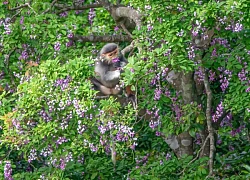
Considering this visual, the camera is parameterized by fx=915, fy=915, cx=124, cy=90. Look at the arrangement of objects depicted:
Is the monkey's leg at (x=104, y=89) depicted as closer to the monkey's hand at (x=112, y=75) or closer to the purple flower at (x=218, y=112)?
the monkey's hand at (x=112, y=75)

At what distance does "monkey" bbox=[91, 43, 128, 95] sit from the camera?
10062mm

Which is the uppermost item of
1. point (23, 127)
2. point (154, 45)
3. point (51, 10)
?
point (51, 10)

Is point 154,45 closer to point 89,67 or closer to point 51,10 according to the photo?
point 89,67

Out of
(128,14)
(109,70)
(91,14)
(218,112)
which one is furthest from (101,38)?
(218,112)

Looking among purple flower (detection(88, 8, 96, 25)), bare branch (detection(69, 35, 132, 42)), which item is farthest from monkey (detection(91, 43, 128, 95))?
purple flower (detection(88, 8, 96, 25))

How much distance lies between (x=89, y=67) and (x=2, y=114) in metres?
1.46

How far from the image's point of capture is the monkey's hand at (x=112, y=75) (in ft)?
33.3

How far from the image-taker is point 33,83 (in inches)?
352

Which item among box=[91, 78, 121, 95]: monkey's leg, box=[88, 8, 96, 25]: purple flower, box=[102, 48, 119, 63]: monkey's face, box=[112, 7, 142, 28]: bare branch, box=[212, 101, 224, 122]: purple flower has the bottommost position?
box=[212, 101, 224, 122]: purple flower

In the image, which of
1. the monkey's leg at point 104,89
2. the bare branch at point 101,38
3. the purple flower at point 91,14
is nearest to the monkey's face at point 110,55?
the monkey's leg at point 104,89

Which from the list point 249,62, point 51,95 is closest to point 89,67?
point 51,95

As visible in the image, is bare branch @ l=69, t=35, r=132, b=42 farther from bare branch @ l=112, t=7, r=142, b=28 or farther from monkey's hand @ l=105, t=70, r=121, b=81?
monkey's hand @ l=105, t=70, r=121, b=81

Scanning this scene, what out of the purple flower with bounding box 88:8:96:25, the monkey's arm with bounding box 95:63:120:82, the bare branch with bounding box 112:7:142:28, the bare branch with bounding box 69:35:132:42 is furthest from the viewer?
the purple flower with bounding box 88:8:96:25

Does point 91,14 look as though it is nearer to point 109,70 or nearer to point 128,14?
point 128,14
